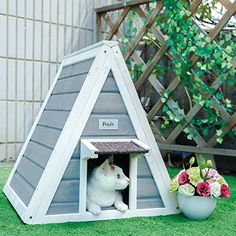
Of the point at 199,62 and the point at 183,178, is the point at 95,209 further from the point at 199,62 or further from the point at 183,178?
the point at 199,62

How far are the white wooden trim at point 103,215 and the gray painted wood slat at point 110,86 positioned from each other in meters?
0.46

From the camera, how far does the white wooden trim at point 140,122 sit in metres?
1.42

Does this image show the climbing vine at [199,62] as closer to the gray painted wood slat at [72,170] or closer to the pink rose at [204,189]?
the pink rose at [204,189]

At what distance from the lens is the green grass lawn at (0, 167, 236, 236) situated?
1.22m

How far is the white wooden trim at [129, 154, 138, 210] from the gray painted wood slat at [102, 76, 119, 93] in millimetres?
265

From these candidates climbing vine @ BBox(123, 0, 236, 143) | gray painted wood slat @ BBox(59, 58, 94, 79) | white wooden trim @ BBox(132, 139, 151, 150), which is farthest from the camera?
climbing vine @ BBox(123, 0, 236, 143)

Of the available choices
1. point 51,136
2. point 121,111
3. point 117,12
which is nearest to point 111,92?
point 121,111

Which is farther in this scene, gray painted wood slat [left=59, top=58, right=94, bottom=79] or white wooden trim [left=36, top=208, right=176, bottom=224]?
gray painted wood slat [left=59, top=58, right=94, bottom=79]

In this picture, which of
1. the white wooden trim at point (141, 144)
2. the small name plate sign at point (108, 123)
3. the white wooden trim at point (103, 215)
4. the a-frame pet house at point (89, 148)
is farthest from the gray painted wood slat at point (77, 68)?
the white wooden trim at point (103, 215)

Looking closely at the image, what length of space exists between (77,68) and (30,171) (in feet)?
1.53

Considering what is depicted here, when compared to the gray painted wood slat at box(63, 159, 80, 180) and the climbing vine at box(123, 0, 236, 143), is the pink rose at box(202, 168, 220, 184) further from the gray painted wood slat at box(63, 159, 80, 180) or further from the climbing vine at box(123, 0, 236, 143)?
the climbing vine at box(123, 0, 236, 143)

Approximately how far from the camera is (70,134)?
1331mm

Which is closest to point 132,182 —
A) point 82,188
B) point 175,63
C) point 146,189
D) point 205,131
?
point 146,189

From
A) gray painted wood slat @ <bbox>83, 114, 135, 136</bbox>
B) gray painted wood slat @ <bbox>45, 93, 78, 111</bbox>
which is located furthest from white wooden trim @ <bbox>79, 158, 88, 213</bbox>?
gray painted wood slat @ <bbox>45, 93, 78, 111</bbox>
